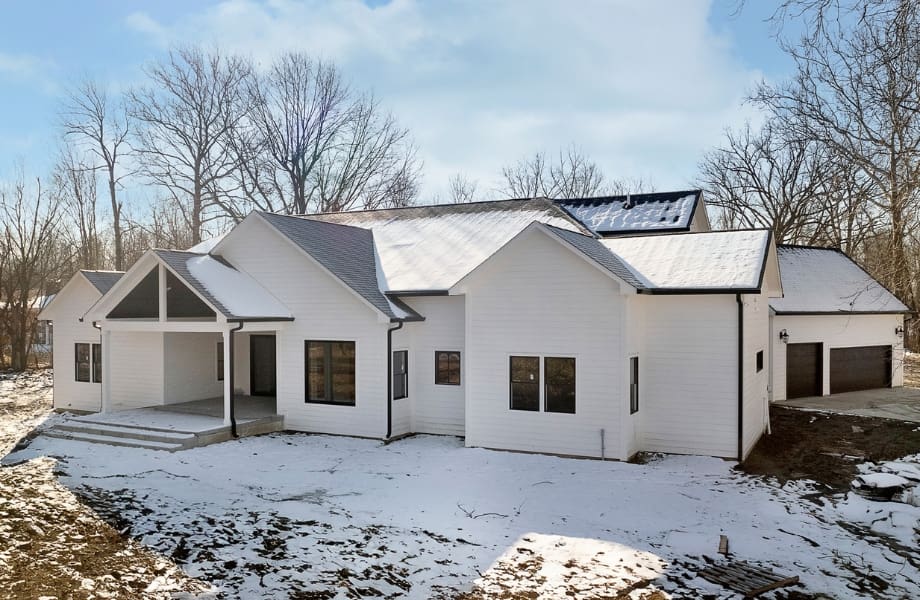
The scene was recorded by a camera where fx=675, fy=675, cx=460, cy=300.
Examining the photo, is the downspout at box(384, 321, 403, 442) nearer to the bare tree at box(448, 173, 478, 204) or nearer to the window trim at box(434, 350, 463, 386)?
the window trim at box(434, 350, 463, 386)

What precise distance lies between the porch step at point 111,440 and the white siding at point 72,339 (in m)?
3.34

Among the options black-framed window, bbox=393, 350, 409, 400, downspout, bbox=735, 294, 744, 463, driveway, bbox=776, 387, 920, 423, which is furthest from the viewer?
driveway, bbox=776, 387, 920, 423

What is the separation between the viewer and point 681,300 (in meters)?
13.2

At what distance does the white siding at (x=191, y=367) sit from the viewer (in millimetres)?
16875

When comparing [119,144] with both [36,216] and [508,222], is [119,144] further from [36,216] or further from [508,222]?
[508,222]

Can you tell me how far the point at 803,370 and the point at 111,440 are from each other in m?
19.3

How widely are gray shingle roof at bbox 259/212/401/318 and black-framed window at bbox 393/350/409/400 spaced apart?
3.55 feet

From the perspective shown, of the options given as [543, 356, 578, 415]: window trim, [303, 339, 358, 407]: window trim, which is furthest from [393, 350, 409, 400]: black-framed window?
[543, 356, 578, 415]: window trim

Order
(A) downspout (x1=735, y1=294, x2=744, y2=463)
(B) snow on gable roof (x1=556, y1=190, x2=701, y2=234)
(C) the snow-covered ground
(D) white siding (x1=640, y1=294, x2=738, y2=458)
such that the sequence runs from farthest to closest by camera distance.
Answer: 1. (B) snow on gable roof (x1=556, y1=190, x2=701, y2=234)
2. (D) white siding (x1=640, y1=294, x2=738, y2=458)
3. (A) downspout (x1=735, y1=294, x2=744, y2=463)
4. (C) the snow-covered ground

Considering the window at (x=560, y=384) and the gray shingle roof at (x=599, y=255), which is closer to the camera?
the gray shingle roof at (x=599, y=255)

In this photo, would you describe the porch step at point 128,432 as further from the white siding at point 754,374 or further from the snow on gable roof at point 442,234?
the white siding at point 754,374

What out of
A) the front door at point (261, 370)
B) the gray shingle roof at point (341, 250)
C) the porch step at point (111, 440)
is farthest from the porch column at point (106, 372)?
the gray shingle roof at point (341, 250)

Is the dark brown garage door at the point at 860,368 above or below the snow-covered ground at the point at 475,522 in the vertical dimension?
above

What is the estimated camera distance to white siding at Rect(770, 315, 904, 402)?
20406 millimetres
